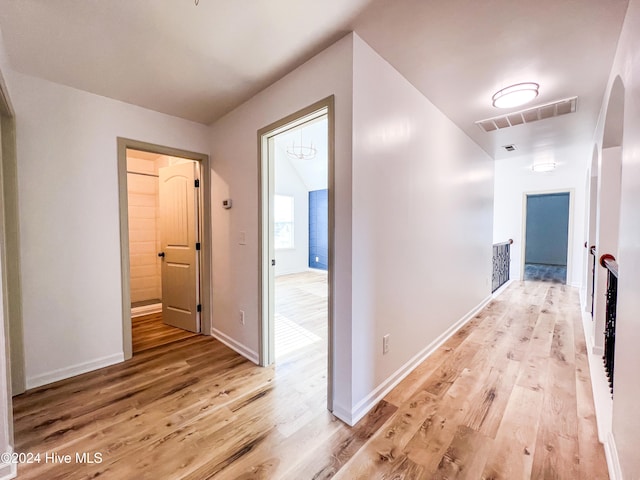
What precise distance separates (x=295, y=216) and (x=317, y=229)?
77cm

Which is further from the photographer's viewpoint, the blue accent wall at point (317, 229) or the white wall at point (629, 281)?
the blue accent wall at point (317, 229)

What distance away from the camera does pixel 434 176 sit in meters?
2.64

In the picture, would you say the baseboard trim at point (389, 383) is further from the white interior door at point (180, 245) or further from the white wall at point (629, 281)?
the white interior door at point (180, 245)

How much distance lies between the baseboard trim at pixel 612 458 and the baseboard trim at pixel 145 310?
4765 millimetres

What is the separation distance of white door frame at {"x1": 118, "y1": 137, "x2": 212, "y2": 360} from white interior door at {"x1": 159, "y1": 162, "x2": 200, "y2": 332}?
10 cm

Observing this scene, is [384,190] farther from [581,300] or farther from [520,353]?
[581,300]

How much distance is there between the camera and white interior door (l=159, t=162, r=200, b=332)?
3176 mm

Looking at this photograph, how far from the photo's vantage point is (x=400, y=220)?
84.4 inches

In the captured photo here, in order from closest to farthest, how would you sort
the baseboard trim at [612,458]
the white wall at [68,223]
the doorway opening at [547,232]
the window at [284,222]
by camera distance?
the baseboard trim at [612,458] < the white wall at [68,223] < the window at [284,222] < the doorway opening at [547,232]

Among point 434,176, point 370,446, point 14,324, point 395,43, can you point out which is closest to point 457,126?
point 434,176

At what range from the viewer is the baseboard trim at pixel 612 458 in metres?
1.26

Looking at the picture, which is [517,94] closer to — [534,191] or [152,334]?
[152,334]

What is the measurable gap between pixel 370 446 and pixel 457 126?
10.5 feet

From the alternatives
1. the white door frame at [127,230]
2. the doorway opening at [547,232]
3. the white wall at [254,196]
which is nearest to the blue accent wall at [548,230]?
the doorway opening at [547,232]
